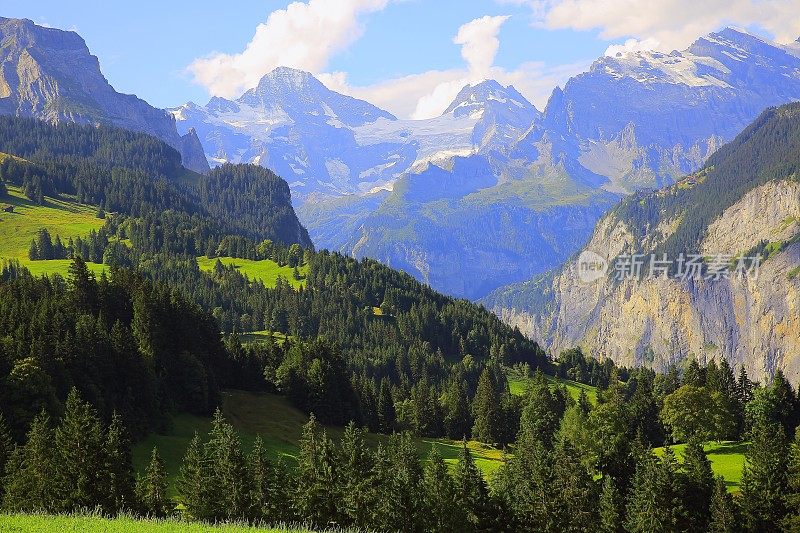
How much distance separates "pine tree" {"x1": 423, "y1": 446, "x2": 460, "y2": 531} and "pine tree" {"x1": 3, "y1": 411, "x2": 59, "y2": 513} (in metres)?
30.7

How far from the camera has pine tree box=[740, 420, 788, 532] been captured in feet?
270

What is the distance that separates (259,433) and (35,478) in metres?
Result: 47.1

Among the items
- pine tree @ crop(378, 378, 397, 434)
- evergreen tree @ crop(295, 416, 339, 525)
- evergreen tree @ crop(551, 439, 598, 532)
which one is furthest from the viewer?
pine tree @ crop(378, 378, 397, 434)

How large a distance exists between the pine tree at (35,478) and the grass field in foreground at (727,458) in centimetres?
6822

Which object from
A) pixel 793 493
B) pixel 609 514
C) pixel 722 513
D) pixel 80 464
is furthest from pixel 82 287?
pixel 793 493

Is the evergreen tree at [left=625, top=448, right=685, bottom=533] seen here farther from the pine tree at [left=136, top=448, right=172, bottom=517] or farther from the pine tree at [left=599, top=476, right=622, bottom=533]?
the pine tree at [left=136, top=448, right=172, bottom=517]

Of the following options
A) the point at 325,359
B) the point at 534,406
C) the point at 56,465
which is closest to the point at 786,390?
the point at 534,406

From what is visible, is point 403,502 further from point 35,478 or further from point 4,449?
point 4,449

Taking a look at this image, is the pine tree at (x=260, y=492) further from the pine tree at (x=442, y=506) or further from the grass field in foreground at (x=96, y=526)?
the grass field in foreground at (x=96, y=526)

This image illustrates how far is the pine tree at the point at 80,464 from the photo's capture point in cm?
6631

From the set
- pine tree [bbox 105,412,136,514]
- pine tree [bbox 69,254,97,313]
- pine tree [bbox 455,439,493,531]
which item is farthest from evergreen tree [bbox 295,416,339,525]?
pine tree [bbox 69,254,97,313]

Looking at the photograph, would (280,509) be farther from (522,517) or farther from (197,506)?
(522,517)

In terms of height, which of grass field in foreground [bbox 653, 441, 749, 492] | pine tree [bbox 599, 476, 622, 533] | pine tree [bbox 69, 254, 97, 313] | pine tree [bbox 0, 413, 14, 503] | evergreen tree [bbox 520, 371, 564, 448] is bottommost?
pine tree [bbox 599, 476, 622, 533]

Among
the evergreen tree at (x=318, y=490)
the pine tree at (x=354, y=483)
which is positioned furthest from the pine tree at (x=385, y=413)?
the evergreen tree at (x=318, y=490)
